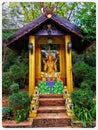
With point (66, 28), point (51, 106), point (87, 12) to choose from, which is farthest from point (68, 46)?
point (51, 106)

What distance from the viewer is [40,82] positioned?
32.8ft

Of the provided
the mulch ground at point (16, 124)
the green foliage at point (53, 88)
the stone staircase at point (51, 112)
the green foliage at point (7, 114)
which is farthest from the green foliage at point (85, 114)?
the green foliage at point (53, 88)

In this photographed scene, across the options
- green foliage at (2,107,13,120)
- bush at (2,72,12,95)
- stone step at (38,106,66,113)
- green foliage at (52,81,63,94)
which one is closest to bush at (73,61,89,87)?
green foliage at (52,81,63,94)

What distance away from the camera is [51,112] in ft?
25.6

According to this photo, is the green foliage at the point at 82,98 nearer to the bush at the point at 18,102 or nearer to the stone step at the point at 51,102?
the stone step at the point at 51,102

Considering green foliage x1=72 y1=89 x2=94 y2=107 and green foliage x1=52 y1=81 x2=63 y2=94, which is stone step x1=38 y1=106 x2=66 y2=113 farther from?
green foliage x1=52 y1=81 x2=63 y2=94

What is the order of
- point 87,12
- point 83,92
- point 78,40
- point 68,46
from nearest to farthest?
point 83,92 < point 87,12 < point 68,46 < point 78,40

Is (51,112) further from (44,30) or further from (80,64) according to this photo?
(44,30)

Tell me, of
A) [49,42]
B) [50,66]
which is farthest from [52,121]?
[49,42]

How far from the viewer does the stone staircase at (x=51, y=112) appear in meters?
7.14

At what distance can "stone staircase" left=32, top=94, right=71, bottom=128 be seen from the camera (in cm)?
714

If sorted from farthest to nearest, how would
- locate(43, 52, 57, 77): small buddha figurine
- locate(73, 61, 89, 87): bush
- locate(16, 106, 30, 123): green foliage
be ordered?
locate(43, 52, 57, 77): small buddha figurine
locate(73, 61, 89, 87): bush
locate(16, 106, 30, 123): green foliage

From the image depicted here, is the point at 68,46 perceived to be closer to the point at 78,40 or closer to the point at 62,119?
the point at 78,40

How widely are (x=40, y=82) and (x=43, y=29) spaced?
2.16 meters
